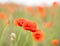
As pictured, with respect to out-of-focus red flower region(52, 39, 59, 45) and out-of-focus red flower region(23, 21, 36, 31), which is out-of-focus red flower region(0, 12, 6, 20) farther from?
out-of-focus red flower region(52, 39, 59, 45)

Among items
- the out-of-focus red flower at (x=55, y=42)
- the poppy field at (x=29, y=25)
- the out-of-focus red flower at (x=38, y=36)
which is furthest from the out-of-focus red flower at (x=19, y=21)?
the out-of-focus red flower at (x=55, y=42)

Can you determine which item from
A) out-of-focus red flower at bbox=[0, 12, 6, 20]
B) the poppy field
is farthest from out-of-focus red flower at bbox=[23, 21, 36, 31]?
out-of-focus red flower at bbox=[0, 12, 6, 20]

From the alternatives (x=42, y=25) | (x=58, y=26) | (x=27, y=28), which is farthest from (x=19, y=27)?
(x=58, y=26)

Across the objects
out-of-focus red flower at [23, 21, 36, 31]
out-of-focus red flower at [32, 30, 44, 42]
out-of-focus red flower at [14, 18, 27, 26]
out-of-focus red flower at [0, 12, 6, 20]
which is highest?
out-of-focus red flower at [0, 12, 6, 20]

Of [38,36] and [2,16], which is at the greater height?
[2,16]

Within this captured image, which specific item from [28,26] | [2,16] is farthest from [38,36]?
[2,16]

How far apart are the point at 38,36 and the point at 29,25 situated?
96 millimetres

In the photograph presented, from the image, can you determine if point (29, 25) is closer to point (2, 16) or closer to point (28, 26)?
point (28, 26)

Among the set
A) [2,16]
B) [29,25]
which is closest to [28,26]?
[29,25]

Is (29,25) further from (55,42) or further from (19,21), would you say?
(55,42)

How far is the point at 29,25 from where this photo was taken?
1.01 metres

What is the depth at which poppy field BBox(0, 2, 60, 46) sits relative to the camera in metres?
1.01

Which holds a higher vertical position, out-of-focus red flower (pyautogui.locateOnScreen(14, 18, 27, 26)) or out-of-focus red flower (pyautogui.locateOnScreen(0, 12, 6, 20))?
out-of-focus red flower (pyautogui.locateOnScreen(0, 12, 6, 20))

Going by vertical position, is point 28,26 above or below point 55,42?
above
